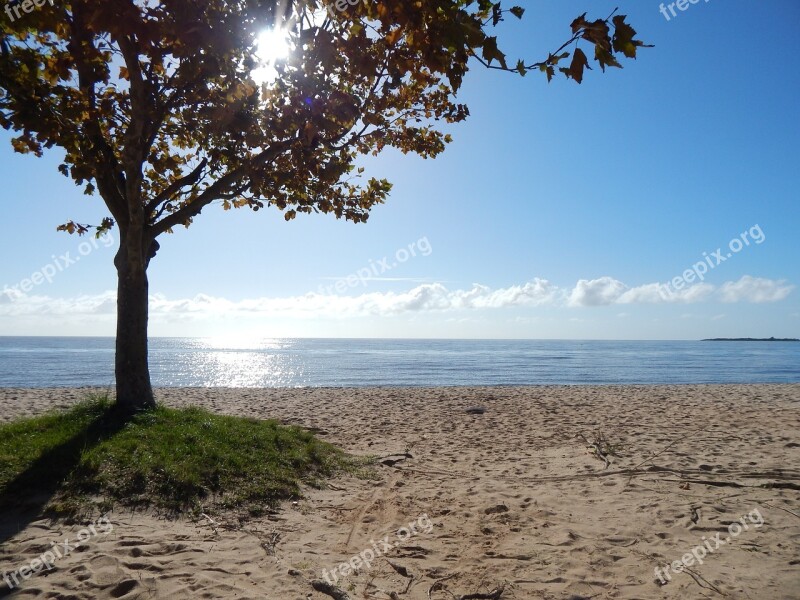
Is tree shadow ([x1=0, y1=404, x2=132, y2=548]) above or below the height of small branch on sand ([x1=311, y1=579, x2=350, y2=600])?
above

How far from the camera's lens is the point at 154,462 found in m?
6.87

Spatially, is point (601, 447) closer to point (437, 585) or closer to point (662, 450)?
point (662, 450)

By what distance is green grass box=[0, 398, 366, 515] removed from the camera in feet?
20.2

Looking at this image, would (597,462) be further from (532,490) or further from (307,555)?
(307,555)

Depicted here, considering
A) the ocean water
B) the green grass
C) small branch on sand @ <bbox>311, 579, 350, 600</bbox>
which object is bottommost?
the ocean water

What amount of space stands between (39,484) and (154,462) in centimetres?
132

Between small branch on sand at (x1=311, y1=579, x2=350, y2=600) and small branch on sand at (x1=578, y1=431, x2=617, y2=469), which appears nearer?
small branch on sand at (x1=311, y1=579, x2=350, y2=600)

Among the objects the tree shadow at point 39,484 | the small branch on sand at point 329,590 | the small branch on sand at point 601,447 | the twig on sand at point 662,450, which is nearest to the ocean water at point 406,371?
the twig on sand at point 662,450

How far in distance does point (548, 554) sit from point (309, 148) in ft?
22.0

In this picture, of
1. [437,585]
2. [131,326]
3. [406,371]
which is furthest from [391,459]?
[406,371]

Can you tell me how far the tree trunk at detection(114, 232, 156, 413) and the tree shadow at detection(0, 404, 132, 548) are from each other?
1407 mm

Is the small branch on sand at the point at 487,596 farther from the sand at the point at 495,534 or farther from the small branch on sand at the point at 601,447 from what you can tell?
the small branch on sand at the point at 601,447

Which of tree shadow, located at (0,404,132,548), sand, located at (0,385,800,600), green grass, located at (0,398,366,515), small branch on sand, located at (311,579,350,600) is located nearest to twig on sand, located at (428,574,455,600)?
sand, located at (0,385,800,600)

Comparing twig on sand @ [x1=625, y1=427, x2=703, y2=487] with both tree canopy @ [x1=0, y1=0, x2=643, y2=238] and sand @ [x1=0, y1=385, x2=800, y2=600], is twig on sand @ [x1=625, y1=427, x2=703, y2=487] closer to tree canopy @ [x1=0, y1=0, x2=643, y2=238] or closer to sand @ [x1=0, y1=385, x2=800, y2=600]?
sand @ [x1=0, y1=385, x2=800, y2=600]
